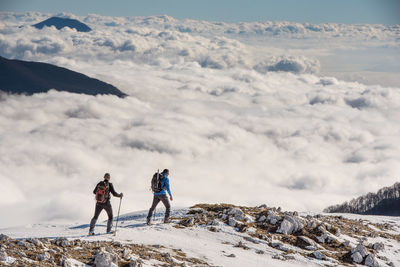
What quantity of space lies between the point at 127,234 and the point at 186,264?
4.81 m

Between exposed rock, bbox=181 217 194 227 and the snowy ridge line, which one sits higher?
exposed rock, bbox=181 217 194 227

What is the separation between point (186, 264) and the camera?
14.9 m

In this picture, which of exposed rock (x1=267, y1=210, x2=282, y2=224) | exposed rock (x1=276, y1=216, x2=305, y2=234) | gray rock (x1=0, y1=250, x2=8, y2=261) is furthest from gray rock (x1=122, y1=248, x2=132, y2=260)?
exposed rock (x1=267, y1=210, x2=282, y2=224)

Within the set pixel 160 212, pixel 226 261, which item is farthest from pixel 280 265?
pixel 160 212

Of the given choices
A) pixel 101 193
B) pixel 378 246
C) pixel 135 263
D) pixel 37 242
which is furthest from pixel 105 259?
pixel 378 246

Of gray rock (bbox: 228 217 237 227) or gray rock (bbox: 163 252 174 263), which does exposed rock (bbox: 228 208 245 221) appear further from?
gray rock (bbox: 163 252 174 263)

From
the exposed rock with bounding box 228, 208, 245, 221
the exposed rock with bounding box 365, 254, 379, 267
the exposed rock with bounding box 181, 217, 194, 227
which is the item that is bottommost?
the exposed rock with bounding box 365, 254, 379, 267

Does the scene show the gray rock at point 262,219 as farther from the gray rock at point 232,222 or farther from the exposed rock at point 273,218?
the gray rock at point 232,222

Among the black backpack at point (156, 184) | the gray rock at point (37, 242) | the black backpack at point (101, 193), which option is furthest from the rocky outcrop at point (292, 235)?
the gray rock at point (37, 242)

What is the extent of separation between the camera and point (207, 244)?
18875 millimetres

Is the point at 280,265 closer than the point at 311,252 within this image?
Yes

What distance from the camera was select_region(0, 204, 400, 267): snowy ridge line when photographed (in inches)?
523

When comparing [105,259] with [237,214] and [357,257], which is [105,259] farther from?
[357,257]

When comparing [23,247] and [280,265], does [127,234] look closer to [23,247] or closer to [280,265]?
[23,247]
